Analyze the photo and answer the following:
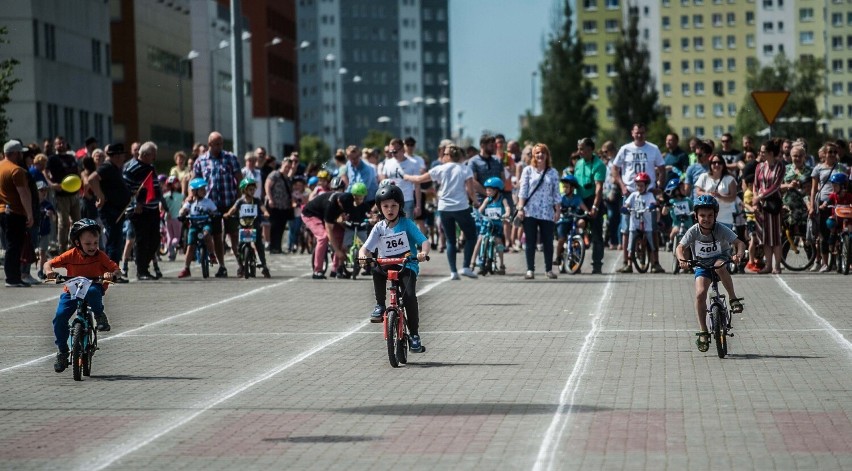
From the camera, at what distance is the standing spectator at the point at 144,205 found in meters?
27.1

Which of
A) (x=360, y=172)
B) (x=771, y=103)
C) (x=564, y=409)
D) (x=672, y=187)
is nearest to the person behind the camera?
(x=564, y=409)

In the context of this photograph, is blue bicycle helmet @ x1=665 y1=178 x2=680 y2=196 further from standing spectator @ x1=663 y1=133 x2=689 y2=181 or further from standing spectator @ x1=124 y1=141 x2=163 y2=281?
standing spectator @ x1=124 y1=141 x2=163 y2=281

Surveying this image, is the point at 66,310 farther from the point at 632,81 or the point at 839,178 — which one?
the point at 632,81

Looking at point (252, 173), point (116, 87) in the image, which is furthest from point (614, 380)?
point (116, 87)

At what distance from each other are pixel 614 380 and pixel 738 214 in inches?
515

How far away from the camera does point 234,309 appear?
71.7 ft

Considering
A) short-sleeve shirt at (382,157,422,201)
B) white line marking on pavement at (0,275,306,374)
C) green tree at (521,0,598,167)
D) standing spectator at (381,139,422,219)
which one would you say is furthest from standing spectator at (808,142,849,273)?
green tree at (521,0,598,167)

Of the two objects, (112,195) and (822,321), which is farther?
(112,195)

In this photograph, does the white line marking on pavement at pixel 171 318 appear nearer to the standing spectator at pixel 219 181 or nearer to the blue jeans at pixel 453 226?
the standing spectator at pixel 219 181

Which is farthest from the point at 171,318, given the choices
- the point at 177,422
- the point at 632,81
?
the point at 632,81

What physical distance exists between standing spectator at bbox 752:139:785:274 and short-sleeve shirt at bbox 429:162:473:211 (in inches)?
159

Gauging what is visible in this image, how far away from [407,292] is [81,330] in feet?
8.60

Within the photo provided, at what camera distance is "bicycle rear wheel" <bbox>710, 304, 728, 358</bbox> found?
15.1 meters

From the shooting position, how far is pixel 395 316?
1501 centimetres
